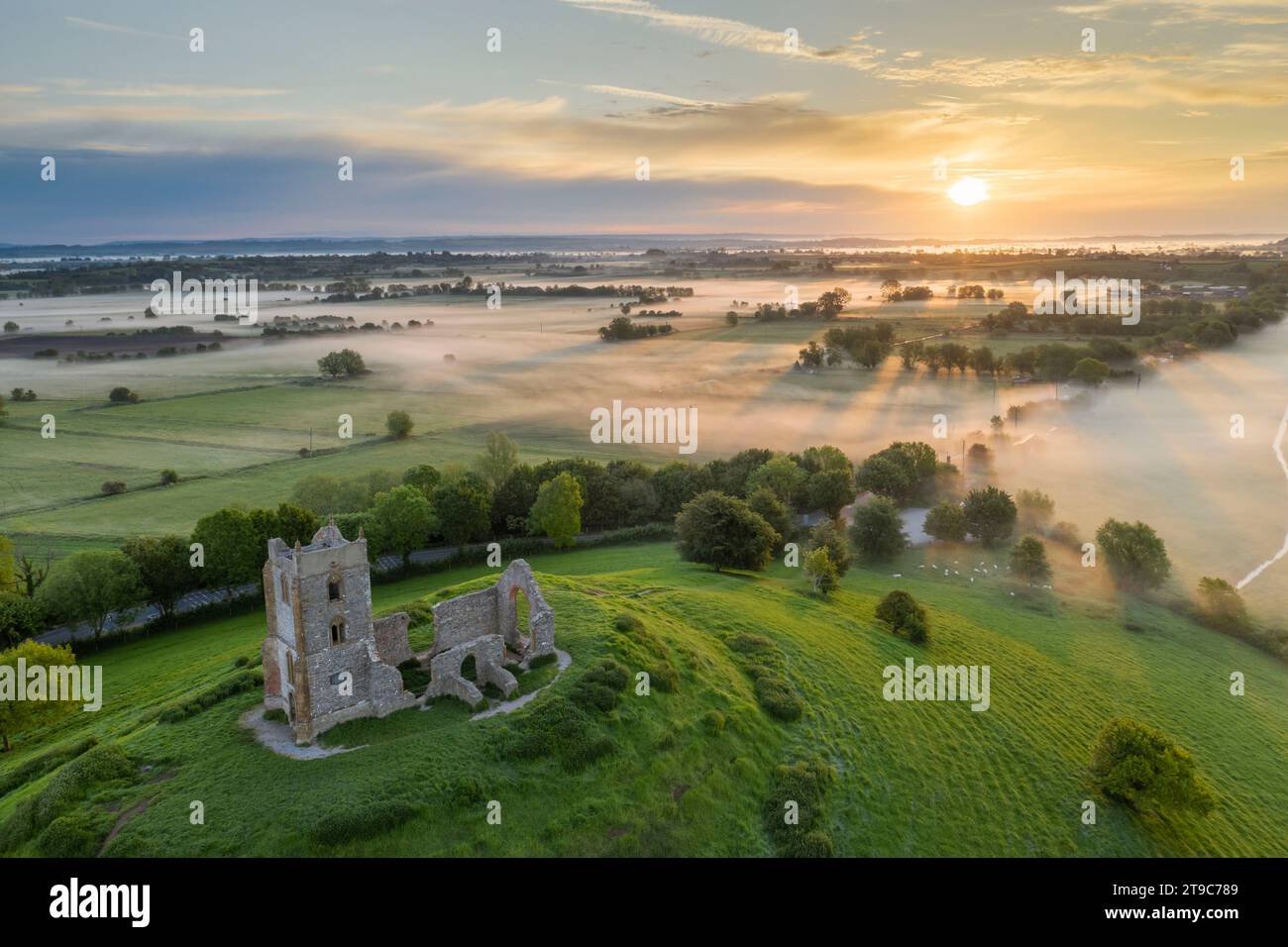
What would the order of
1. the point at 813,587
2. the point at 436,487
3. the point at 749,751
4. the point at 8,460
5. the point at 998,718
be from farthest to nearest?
the point at 8,460, the point at 436,487, the point at 813,587, the point at 998,718, the point at 749,751

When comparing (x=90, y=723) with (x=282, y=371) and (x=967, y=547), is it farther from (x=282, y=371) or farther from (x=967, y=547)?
(x=282, y=371)

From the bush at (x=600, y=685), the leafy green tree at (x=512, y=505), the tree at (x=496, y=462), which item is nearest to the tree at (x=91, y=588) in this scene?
the leafy green tree at (x=512, y=505)

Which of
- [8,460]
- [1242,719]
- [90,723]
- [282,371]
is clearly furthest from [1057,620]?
[282,371]

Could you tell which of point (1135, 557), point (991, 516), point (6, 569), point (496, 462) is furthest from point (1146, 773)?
point (6, 569)

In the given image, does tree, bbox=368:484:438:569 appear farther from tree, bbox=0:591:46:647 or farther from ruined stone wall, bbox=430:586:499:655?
ruined stone wall, bbox=430:586:499:655

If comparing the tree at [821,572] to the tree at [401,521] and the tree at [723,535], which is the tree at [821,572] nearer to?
the tree at [723,535]

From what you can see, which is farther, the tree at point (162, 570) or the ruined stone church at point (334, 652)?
the tree at point (162, 570)
